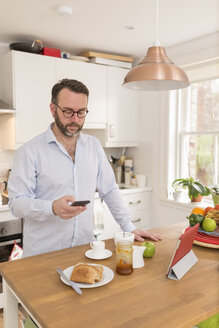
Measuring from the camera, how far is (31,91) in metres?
3.11

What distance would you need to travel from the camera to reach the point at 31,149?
72.2 inches

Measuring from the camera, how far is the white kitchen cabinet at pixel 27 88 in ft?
9.95

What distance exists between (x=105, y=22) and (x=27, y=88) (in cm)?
98

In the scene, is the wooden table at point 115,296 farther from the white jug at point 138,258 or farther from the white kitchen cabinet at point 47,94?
the white kitchen cabinet at point 47,94

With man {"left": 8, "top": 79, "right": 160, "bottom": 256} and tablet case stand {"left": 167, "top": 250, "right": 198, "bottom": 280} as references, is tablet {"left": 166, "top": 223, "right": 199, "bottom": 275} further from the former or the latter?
man {"left": 8, "top": 79, "right": 160, "bottom": 256}

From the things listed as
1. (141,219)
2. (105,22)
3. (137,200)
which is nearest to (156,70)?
(105,22)

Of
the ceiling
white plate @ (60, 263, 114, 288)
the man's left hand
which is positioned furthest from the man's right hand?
the ceiling

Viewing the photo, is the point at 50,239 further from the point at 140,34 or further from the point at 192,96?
the point at 192,96

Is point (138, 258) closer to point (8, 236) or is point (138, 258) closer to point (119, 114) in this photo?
point (8, 236)

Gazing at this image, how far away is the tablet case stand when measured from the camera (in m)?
1.32

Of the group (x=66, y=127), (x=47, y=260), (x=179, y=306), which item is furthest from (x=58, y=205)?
(x=179, y=306)

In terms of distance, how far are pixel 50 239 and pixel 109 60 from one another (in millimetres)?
2427

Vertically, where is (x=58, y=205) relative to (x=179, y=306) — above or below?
above

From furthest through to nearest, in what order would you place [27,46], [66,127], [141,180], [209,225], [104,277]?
[141,180], [27,46], [66,127], [209,225], [104,277]
